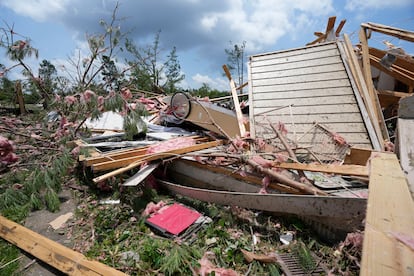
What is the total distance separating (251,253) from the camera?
2.04m

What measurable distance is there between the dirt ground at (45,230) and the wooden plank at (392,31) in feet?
17.5

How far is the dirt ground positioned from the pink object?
91cm

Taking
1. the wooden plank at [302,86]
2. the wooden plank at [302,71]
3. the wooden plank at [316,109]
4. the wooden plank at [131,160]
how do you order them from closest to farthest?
the wooden plank at [131,160], the wooden plank at [316,109], the wooden plank at [302,86], the wooden plank at [302,71]

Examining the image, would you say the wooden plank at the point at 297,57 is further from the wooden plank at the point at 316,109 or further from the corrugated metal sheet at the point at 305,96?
the wooden plank at the point at 316,109

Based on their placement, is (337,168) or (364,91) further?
(364,91)

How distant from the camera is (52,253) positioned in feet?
6.77

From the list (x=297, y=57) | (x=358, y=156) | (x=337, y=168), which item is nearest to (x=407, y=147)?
(x=337, y=168)

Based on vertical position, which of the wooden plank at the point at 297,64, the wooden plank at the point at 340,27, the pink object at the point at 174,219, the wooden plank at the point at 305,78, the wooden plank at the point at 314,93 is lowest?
the pink object at the point at 174,219

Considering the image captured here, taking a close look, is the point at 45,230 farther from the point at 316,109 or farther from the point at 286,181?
the point at 316,109

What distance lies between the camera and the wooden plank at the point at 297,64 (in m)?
4.36

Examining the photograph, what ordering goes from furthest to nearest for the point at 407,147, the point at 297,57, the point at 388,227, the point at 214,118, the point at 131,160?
the point at 297,57 < the point at 214,118 < the point at 131,160 < the point at 407,147 < the point at 388,227

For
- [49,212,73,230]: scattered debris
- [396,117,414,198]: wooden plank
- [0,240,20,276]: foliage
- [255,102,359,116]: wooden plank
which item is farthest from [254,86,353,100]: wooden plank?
[0,240,20,276]: foliage

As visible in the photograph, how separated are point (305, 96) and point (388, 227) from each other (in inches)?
132


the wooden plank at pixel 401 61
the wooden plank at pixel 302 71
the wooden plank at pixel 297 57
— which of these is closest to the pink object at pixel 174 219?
the wooden plank at pixel 302 71
